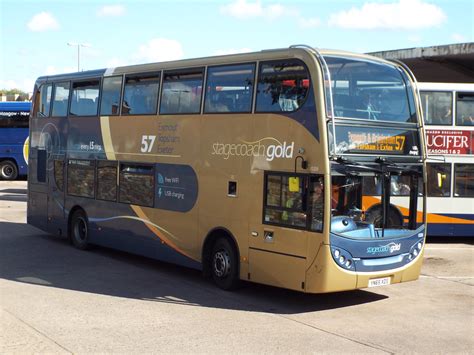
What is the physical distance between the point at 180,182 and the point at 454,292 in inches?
206

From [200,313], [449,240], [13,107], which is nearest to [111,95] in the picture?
[200,313]

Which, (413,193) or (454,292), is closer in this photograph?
(413,193)

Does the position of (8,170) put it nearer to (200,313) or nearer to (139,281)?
(139,281)

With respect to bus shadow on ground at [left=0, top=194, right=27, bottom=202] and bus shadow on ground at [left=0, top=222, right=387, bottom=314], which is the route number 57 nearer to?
bus shadow on ground at [left=0, top=222, right=387, bottom=314]

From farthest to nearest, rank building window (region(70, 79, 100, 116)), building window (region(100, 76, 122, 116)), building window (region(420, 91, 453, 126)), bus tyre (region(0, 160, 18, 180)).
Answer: bus tyre (region(0, 160, 18, 180)), building window (region(420, 91, 453, 126)), building window (region(70, 79, 100, 116)), building window (region(100, 76, 122, 116))

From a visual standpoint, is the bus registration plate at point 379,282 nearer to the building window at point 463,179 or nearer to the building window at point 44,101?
the building window at point 463,179

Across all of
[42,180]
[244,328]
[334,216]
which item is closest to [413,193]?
[334,216]

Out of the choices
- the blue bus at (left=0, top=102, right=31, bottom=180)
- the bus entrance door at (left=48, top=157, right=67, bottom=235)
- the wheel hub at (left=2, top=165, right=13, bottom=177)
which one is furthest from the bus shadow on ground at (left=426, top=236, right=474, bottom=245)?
the wheel hub at (left=2, top=165, right=13, bottom=177)

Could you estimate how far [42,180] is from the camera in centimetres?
1666

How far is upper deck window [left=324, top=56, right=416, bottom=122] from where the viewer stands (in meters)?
9.70

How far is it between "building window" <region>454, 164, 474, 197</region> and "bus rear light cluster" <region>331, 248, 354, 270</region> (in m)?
8.63

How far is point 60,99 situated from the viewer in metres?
16.0

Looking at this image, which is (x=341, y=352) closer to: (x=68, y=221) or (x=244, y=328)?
(x=244, y=328)

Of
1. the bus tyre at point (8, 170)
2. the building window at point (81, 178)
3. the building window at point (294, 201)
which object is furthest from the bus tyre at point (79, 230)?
the bus tyre at point (8, 170)
